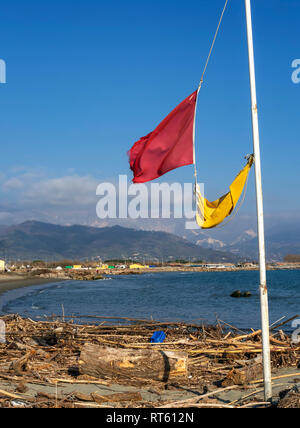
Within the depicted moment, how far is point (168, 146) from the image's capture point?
9648 millimetres

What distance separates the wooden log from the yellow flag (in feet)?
11.9

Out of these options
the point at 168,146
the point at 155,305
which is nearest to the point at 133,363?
the point at 168,146

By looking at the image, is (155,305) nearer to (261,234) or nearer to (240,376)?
(240,376)

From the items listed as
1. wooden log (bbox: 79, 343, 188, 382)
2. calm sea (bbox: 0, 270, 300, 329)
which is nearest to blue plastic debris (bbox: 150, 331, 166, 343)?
calm sea (bbox: 0, 270, 300, 329)

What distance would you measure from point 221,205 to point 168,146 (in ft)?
5.85

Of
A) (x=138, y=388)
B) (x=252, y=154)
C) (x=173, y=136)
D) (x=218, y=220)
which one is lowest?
(x=138, y=388)

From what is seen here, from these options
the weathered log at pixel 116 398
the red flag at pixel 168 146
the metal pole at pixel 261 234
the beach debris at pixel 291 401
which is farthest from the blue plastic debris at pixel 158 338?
the beach debris at pixel 291 401

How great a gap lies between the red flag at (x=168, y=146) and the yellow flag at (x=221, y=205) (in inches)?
34.8

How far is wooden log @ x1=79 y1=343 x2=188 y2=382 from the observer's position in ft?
34.8
